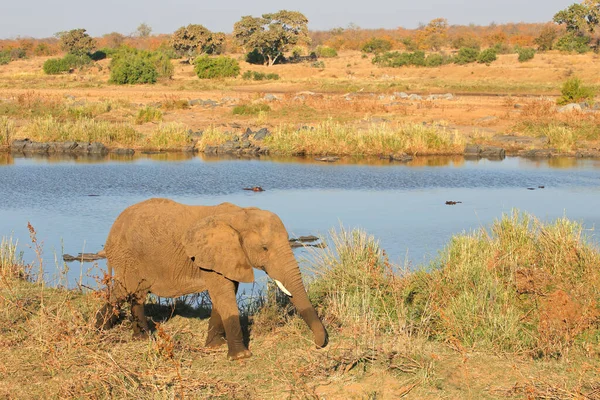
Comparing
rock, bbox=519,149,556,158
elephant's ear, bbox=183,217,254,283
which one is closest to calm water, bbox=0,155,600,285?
rock, bbox=519,149,556,158

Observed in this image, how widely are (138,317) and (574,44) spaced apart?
66.9 m

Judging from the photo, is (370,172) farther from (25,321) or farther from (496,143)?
(25,321)

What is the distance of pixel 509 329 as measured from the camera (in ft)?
25.7

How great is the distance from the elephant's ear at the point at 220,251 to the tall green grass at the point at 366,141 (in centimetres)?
1950

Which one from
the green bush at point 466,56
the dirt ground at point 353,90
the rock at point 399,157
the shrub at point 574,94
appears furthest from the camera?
the green bush at point 466,56

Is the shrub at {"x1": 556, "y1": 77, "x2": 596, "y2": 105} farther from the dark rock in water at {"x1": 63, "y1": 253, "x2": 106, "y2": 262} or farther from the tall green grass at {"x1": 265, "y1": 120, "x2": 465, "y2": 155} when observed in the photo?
the dark rock in water at {"x1": 63, "y1": 253, "x2": 106, "y2": 262}

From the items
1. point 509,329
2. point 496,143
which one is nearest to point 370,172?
point 496,143

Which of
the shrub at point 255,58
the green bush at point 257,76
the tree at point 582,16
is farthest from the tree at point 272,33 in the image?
the tree at point 582,16

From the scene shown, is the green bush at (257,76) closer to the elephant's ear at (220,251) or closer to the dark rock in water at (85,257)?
the dark rock in water at (85,257)

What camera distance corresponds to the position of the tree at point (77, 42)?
246 ft

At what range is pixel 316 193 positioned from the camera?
19.9m

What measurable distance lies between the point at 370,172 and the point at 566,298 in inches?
579

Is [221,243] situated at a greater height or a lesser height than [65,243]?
greater

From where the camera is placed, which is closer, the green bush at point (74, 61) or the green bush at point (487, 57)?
the green bush at point (487, 57)
